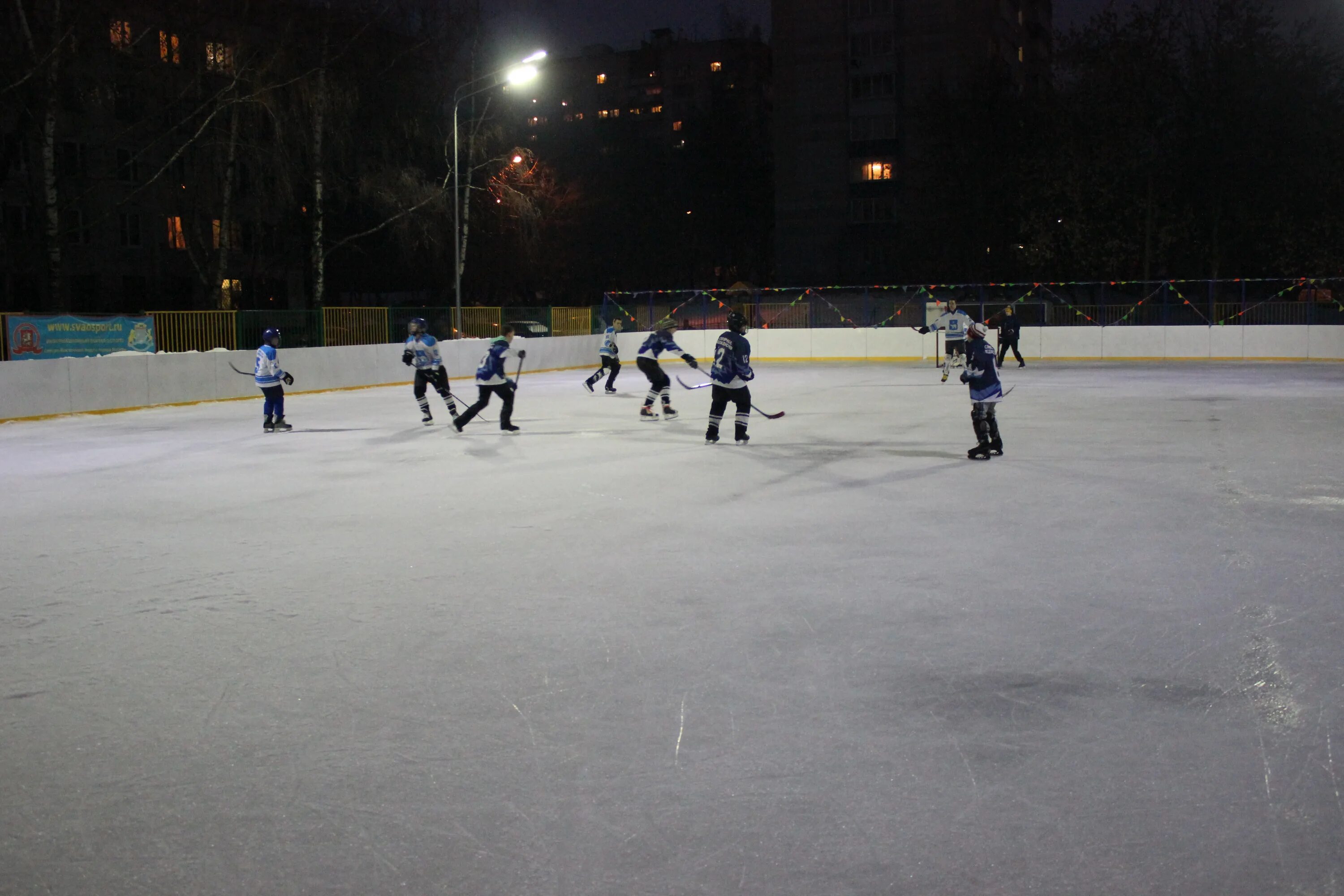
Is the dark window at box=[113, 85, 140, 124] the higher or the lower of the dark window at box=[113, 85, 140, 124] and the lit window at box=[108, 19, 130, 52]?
the lower

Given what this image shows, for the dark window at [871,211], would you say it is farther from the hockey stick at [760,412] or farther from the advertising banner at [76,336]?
the advertising banner at [76,336]

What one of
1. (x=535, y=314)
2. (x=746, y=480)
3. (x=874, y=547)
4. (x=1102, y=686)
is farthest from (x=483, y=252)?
(x=1102, y=686)

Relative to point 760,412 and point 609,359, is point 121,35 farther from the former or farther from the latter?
point 760,412

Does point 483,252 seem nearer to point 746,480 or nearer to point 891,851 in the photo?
point 746,480

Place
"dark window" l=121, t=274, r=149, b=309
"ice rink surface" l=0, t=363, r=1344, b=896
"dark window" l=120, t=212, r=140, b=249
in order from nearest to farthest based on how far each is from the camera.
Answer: "ice rink surface" l=0, t=363, r=1344, b=896 < "dark window" l=121, t=274, r=149, b=309 < "dark window" l=120, t=212, r=140, b=249

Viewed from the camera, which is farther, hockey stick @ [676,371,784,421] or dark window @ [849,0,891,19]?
dark window @ [849,0,891,19]

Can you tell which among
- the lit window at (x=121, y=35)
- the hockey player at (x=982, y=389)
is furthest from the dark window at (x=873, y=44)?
the hockey player at (x=982, y=389)

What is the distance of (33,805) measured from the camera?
12.4ft

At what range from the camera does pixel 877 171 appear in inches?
2549

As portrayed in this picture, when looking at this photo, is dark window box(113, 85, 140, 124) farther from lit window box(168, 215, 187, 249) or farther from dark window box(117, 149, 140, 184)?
lit window box(168, 215, 187, 249)

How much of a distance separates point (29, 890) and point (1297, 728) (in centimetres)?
419

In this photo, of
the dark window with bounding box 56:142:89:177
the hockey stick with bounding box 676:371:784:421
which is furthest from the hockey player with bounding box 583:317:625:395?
the dark window with bounding box 56:142:89:177

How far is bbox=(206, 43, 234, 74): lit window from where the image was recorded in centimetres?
3048

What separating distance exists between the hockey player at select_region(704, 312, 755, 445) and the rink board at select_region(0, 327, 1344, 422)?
1199 cm
